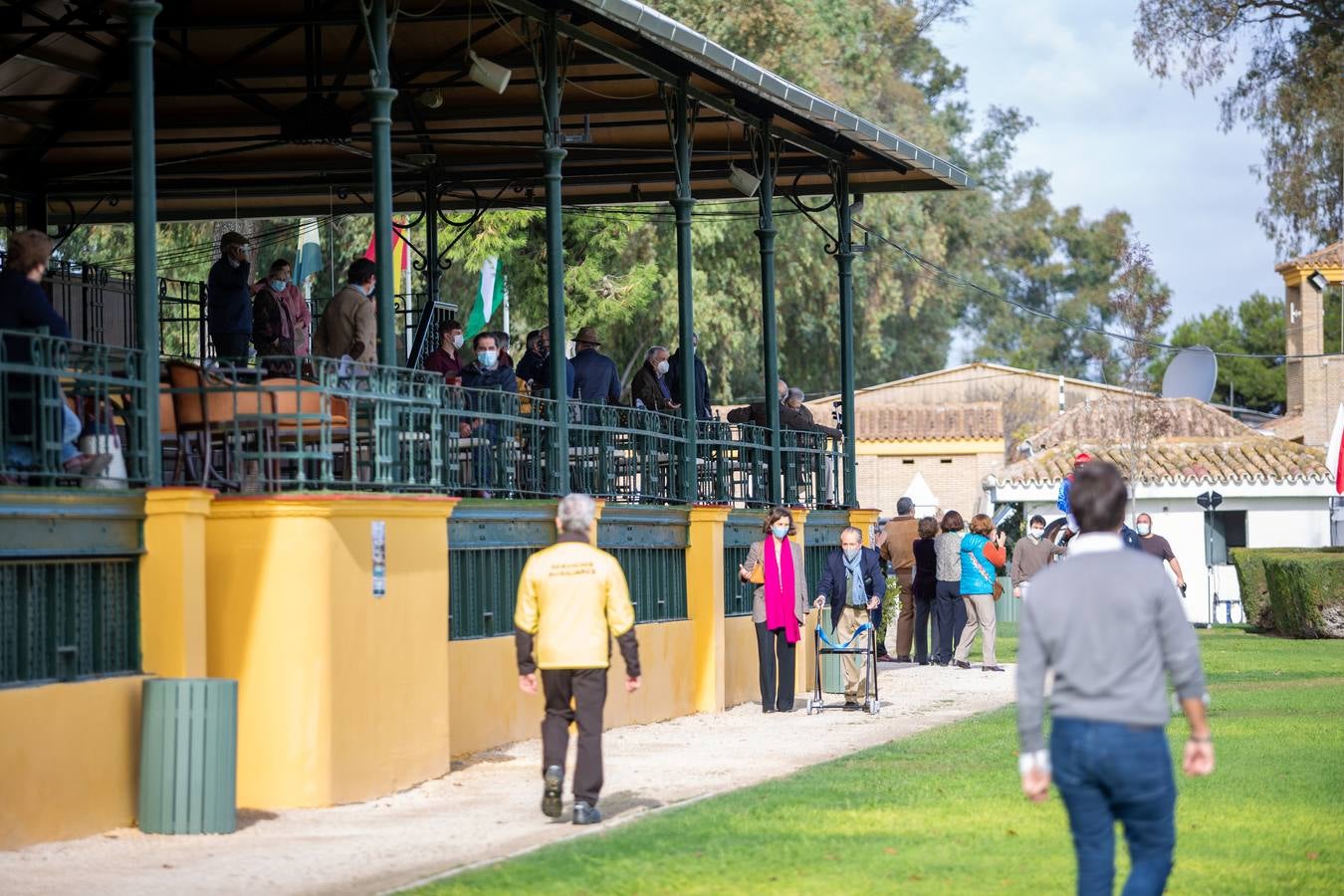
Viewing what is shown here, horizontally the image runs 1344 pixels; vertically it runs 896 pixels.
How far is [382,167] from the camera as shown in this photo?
15.2m

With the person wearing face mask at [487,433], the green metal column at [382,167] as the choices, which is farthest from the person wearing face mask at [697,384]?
the green metal column at [382,167]

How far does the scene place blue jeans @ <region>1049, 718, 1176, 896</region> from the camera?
7.08 metres

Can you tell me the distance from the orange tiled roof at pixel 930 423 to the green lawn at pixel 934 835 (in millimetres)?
40216

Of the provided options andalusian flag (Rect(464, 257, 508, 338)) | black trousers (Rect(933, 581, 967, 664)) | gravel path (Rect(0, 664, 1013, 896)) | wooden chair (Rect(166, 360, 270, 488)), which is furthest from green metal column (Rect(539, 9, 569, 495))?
andalusian flag (Rect(464, 257, 508, 338))

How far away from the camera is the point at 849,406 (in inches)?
1040

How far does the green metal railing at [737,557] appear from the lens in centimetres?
2250

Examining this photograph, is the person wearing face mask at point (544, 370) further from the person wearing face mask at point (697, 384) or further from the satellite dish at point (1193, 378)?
the satellite dish at point (1193, 378)

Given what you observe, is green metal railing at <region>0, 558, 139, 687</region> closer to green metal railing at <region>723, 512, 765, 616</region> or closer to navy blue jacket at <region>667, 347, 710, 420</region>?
navy blue jacket at <region>667, 347, 710, 420</region>

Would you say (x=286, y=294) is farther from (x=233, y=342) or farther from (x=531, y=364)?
(x=531, y=364)

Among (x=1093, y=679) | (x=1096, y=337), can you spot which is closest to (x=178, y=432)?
(x=1093, y=679)

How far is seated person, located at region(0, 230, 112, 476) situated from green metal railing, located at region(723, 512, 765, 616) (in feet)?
35.9

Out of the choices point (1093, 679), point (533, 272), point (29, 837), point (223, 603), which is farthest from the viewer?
point (533, 272)

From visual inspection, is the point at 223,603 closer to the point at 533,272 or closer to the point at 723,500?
the point at 723,500

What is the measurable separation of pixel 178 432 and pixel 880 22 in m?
49.1
